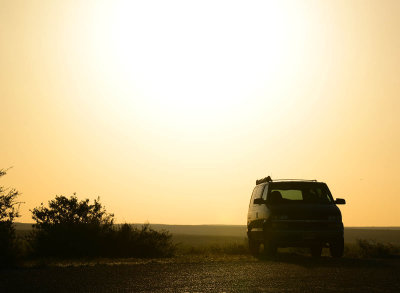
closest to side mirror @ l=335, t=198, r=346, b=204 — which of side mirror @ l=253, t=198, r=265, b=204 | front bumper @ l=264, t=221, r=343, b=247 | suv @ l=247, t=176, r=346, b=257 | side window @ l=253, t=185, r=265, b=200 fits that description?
suv @ l=247, t=176, r=346, b=257

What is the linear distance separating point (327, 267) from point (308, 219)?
12.6 ft

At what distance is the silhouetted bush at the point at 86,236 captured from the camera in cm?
2453

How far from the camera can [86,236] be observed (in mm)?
24906

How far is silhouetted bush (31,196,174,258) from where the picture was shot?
2453 centimetres

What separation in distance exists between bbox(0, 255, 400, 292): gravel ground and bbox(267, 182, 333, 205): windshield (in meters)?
3.26

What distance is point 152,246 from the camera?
2628 cm

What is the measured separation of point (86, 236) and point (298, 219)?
746 centimetres

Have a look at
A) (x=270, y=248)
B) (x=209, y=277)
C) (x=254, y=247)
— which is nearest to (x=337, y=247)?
(x=270, y=248)

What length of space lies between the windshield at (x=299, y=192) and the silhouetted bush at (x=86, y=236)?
5.16 meters

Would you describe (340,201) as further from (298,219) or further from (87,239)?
(87,239)

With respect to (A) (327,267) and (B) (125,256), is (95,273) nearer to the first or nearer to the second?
(A) (327,267)

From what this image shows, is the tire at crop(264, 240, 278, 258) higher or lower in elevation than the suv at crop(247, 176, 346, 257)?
lower

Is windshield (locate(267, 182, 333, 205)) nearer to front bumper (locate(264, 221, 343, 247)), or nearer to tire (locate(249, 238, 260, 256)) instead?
front bumper (locate(264, 221, 343, 247))

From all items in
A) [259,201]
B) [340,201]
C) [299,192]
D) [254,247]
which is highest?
[299,192]
